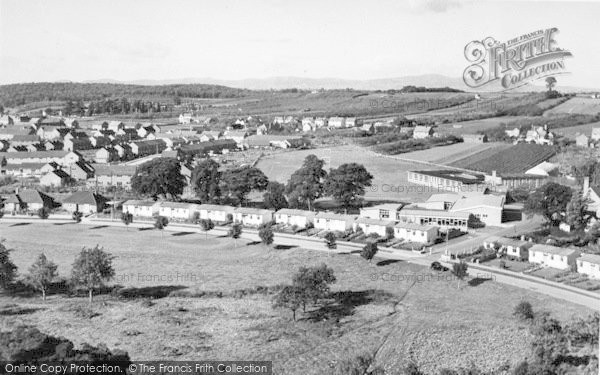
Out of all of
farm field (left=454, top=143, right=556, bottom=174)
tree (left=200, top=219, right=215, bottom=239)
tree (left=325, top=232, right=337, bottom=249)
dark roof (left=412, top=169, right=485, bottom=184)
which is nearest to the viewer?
tree (left=325, top=232, right=337, bottom=249)

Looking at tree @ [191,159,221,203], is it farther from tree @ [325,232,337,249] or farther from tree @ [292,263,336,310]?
tree @ [292,263,336,310]

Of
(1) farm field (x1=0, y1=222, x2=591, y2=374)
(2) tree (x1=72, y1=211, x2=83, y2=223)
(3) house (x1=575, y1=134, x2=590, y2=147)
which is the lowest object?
(1) farm field (x1=0, y1=222, x2=591, y2=374)

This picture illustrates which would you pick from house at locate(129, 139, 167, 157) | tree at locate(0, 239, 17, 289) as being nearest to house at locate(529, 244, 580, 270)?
tree at locate(0, 239, 17, 289)

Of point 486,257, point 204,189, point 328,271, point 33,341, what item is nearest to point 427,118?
point 204,189

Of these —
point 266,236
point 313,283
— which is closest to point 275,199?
point 266,236

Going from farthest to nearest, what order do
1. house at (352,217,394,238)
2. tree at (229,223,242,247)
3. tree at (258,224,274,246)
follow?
house at (352,217,394,238), tree at (229,223,242,247), tree at (258,224,274,246)

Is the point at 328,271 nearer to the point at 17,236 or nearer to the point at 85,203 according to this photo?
the point at 17,236

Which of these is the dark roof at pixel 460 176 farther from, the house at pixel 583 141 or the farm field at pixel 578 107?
the farm field at pixel 578 107
